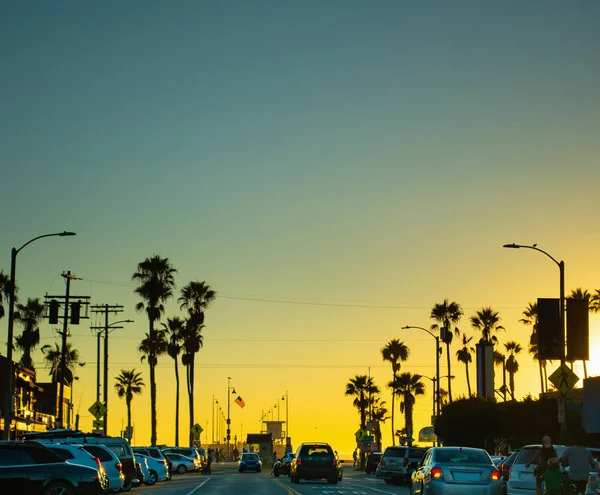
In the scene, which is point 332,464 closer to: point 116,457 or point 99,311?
point 116,457

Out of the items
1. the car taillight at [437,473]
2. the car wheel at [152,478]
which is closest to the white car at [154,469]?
the car wheel at [152,478]

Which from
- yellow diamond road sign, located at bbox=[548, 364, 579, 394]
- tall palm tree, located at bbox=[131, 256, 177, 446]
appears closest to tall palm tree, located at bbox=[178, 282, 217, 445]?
tall palm tree, located at bbox=[131, 256, 177, 446]

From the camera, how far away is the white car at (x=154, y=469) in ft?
160

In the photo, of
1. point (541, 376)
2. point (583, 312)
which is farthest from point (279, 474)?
point (541, 376)

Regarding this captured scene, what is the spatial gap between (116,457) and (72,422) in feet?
308

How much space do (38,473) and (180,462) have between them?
165 feet

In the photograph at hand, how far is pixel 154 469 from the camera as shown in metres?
50.5

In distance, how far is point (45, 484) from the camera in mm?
23375

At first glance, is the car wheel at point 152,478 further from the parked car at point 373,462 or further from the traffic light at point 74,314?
the parked car at point 373,462

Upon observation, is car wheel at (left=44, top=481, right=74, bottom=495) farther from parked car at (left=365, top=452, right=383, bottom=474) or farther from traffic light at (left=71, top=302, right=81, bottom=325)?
parked car at (left=365, top=452, right=383, bottom=474)

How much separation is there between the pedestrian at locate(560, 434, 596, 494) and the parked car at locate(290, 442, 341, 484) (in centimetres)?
2463

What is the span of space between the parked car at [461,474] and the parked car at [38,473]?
328 inches

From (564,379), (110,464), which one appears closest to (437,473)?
(110,464)

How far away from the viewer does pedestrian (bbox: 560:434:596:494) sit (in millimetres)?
23578
